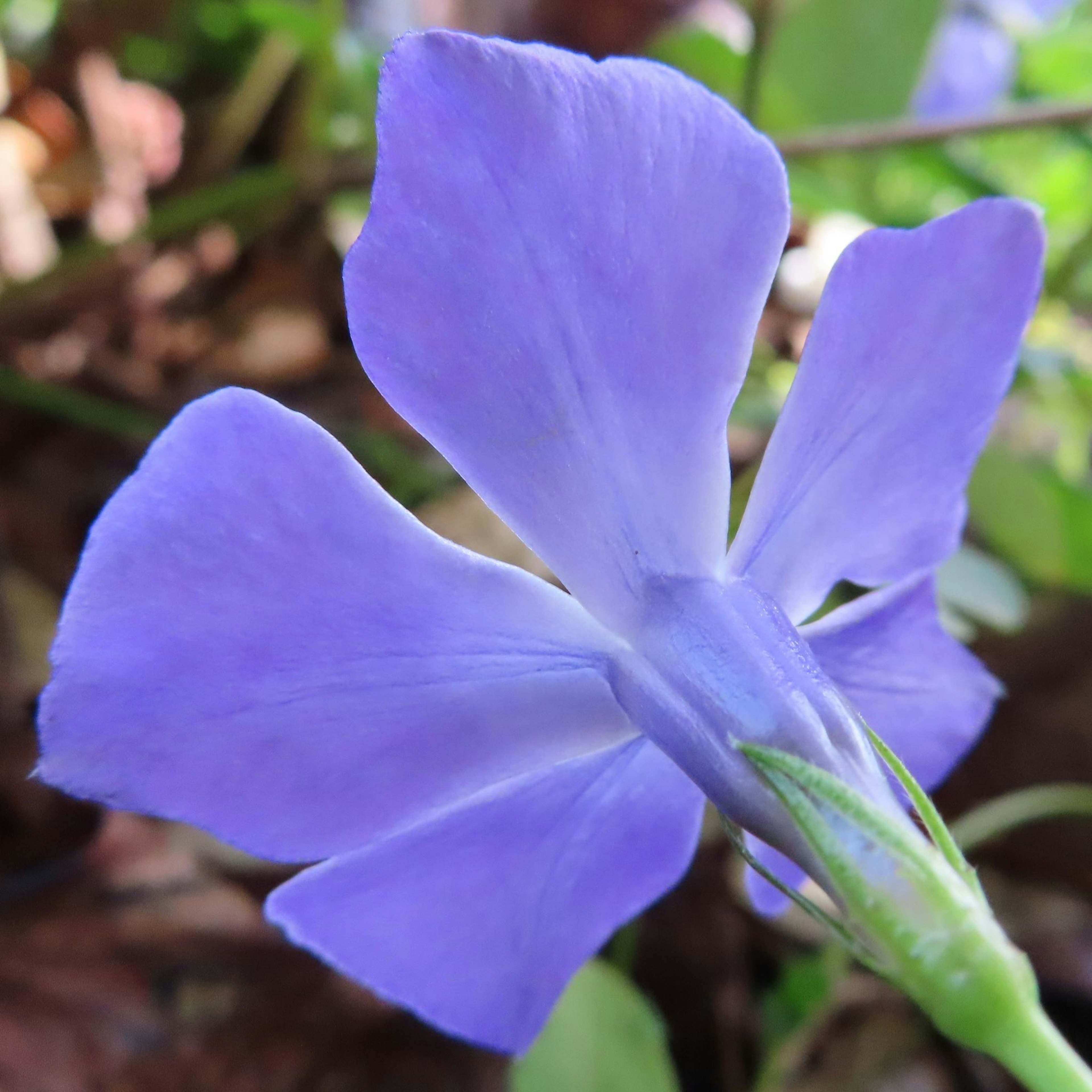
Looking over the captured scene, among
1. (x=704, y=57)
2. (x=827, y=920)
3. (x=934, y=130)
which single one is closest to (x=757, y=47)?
(x=934, y=130)

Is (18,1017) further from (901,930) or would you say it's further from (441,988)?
(901,930)

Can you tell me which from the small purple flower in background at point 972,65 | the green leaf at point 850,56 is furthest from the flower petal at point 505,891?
the small purple flower in background at point 972,65

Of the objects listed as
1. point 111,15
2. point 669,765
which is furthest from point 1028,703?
point 111,15

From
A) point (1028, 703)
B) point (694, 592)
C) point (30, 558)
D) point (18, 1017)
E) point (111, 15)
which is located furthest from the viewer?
point (111, 15)

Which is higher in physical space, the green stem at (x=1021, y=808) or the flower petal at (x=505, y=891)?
the flower petal at (x=505, y=891)

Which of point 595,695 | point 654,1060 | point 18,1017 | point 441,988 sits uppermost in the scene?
point 595,695

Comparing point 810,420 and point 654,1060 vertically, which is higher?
point 810,420

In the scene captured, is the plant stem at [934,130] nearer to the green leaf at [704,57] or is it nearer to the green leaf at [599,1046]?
the green leaf at [704,57]

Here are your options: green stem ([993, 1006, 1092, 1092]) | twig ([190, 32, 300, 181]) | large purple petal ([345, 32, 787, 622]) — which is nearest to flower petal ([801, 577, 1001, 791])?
large purple petal ([345, 32, 787, 622])
